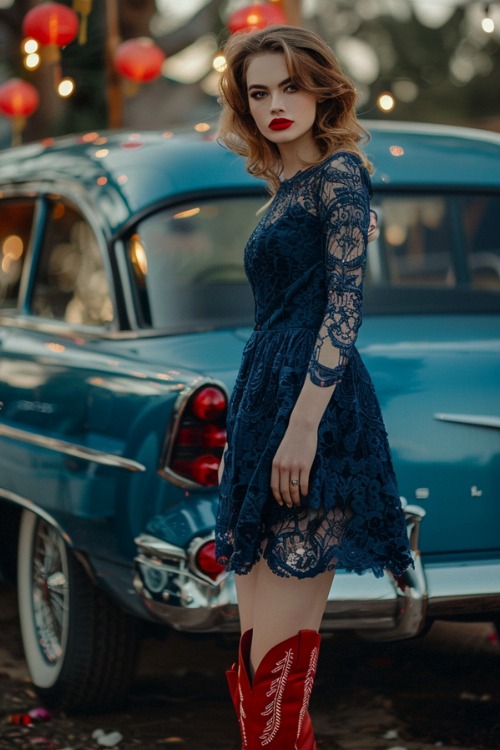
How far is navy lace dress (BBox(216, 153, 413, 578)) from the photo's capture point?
8.63 feet

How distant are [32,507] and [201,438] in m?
0.90

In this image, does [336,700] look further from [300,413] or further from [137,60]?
[137,60]

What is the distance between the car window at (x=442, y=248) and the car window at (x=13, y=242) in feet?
4.45

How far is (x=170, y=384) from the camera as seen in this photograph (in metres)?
3.59

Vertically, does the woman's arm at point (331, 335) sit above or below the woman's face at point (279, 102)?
below

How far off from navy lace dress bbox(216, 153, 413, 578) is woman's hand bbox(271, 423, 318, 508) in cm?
4

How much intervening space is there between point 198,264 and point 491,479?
4.28 feet

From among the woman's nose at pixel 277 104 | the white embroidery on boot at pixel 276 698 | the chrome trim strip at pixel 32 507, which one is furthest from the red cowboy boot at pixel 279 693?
the chrome trim strip at pixel 32 507

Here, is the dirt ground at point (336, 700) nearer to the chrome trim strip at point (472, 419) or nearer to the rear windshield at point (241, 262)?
the chrome trim strip at point (472, 419)

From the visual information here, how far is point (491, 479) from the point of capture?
3.70m

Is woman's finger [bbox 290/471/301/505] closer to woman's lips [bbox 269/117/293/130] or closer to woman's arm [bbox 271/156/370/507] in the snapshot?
woman's arm [bbox 271/156/370/507]

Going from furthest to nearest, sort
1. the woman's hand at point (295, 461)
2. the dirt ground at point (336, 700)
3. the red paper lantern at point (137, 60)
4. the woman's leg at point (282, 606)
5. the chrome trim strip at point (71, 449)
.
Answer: the red paper lantern at point (137, 60) → the dirt ground at point (336, 700) → the chrome trim strip at point (71, 449) → the woman's leg at point (282, 606) → the woman's hand at point (295, 461)

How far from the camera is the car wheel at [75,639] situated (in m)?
4.05

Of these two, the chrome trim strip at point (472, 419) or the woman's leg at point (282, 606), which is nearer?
the woman's leg at point (282, 606)
